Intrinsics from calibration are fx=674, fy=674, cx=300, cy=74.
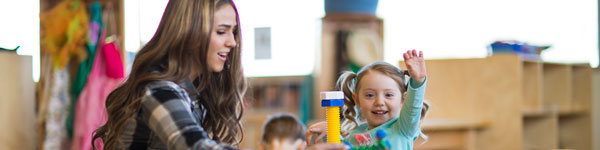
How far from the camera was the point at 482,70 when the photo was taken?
13.2 feet

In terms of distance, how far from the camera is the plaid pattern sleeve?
1.36 m

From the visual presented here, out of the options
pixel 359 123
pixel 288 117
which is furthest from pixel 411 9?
pixel 359 123

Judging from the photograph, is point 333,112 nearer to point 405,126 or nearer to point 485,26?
point 405,126

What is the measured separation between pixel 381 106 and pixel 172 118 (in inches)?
22.3

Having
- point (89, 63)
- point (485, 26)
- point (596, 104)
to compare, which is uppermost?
point (485, 26)

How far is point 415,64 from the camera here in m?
1.54

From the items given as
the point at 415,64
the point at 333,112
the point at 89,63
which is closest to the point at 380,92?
the point at 415,64

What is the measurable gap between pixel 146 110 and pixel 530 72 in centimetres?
351

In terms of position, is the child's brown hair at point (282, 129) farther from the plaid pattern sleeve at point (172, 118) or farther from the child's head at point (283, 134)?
the plaid pattern sleeve at point (172, 118)

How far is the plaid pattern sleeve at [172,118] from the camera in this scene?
1.36m

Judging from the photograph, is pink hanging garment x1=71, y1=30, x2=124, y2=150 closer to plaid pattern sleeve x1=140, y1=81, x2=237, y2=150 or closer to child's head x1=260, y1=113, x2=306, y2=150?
child's head x1=260, y1=113, x2=306, y2=150

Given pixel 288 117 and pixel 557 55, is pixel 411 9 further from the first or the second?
pixel 288 117

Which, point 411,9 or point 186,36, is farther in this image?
point 411,9

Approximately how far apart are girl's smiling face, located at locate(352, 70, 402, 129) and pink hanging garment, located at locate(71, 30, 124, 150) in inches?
94.3
